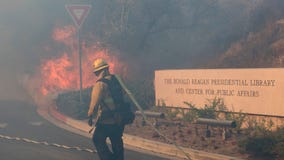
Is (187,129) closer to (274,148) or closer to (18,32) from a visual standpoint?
(274,148)

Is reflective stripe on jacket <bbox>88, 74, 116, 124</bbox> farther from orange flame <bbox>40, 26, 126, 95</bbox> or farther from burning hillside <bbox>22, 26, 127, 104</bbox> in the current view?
orange flame <bbox>40, 26, 126, 95</bbox>

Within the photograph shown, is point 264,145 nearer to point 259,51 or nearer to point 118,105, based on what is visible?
point 118,105

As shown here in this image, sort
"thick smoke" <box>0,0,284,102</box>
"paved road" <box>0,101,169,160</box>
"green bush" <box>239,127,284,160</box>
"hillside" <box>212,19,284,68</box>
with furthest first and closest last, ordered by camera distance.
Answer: "thick smoke" <box>0,0,284,102</box> → "hillside" <box>212,19,284,68</box> → "paved road" <box>0,101,169,160</box> → "green bush" <box>239,127,284,160</box>

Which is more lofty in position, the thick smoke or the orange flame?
the thick smoke

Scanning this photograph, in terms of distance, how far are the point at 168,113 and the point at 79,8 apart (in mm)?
4069

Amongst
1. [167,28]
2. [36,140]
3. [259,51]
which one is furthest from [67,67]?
[36,140]

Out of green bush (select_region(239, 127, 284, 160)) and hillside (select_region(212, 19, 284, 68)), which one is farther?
hillside (select_region(212, 19, 284, 68))

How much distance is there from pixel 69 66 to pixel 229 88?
10.5 metres

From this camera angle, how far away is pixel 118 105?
752 centimetres

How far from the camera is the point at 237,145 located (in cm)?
952

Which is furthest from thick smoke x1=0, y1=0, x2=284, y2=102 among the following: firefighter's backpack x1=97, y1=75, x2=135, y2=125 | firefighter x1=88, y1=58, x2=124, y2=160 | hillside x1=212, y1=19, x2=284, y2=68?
firefighter x1=88, y1=58, x2=124, y2=160

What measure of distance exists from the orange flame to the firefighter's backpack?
37.4ft

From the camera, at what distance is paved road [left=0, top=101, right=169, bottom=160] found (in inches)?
373

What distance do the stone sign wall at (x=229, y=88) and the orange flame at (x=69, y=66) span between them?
599 cm
